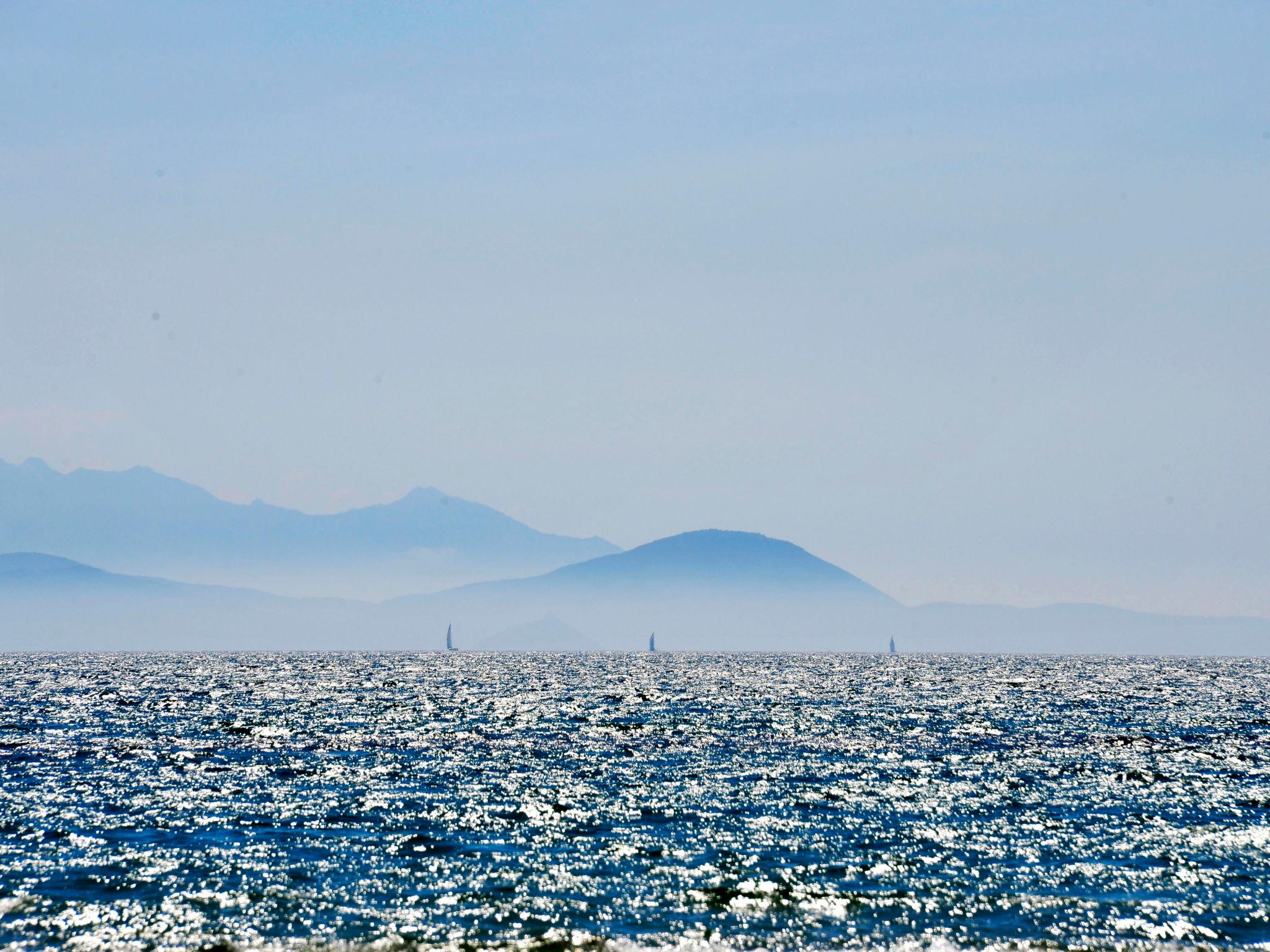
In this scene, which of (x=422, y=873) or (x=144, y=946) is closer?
(x=144, y=946)

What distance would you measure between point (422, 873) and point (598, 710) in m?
64.8

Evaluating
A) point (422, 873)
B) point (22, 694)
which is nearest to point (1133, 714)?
point (422, 873)

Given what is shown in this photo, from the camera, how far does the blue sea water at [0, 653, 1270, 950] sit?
101 feet

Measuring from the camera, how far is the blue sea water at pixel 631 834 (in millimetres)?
30750

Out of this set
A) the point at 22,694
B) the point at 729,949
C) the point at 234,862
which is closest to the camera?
the point at 729,949

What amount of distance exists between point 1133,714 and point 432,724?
5875 cm

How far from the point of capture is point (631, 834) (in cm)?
4212

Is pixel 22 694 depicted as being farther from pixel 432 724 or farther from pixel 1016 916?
pixel 1016 916

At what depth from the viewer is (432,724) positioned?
3351 inches

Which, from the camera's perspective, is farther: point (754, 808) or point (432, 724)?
point (432, 724)

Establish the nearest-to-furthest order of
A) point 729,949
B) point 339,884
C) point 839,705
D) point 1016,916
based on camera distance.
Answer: point 729,949
point 1016,916
point 339,884
point 839,705

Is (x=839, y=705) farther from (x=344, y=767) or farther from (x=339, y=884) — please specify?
(x=339, y=884)

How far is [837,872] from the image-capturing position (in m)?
36.2

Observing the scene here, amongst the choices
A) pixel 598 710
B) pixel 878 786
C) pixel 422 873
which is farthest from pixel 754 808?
pixel 598 710
